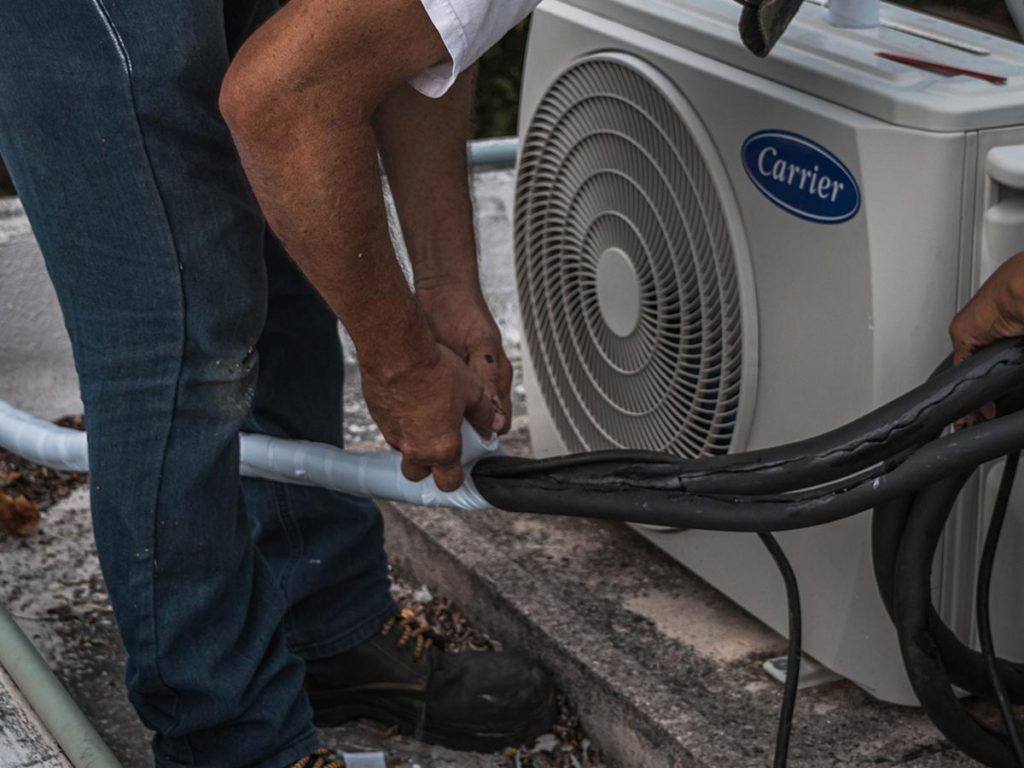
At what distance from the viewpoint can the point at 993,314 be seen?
4.52 ft

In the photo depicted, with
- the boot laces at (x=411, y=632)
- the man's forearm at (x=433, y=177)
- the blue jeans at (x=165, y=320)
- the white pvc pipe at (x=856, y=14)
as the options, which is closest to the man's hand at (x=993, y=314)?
the white pvc pipe at (x=856, y=14)

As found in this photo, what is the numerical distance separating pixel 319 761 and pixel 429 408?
55 centimetres

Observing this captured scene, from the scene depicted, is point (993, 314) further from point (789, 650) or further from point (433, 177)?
point (433, 177)

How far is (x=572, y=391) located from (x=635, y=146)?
463 millimetres

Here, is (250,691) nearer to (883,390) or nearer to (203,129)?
(203,129)

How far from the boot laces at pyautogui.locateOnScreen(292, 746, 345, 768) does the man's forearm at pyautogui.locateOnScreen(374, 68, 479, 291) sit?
614 mm

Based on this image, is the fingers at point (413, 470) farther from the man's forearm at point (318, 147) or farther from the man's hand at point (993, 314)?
the man's hand at point (993, 314)

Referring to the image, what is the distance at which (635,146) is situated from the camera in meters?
1.92

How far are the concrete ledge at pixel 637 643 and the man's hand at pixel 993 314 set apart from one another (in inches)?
22.8

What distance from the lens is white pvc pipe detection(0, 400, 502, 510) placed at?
172cm

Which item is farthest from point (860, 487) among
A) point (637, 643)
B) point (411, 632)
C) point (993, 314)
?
point (411, 632)

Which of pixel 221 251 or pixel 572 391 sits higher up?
pixel 221 251

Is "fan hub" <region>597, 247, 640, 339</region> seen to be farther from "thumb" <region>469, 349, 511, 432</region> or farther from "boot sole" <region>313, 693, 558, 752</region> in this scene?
"boot sole" <region>313, 693, 558, 752</region>

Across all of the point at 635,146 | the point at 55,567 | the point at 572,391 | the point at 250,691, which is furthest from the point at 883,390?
the point at 55,567
